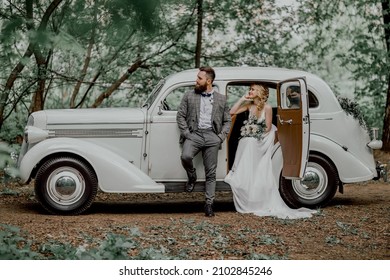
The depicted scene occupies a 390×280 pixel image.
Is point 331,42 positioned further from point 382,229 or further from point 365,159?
point 382,229

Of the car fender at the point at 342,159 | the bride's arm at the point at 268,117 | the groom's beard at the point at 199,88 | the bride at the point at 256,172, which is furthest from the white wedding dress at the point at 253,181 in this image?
the groom's beard at the point at 199,88

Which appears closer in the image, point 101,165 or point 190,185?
point 101,165

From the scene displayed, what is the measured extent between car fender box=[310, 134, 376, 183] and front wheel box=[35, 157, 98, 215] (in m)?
2.62

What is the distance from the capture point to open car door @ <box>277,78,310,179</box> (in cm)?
704

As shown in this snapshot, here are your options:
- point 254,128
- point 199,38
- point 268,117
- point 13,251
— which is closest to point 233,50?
point 199,38

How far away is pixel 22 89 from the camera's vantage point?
11164 mm

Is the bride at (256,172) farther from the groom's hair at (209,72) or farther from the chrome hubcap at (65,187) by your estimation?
the chrome hubcap at (65,187)

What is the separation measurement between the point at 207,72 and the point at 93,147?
1.54 metres

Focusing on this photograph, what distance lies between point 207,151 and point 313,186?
4.69 feet

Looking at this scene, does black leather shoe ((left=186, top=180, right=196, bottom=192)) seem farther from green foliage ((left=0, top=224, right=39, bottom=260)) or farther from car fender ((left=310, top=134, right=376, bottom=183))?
green foliage ((left=0, top=224, right=39, bottom=260))

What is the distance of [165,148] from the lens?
7566 millimetres

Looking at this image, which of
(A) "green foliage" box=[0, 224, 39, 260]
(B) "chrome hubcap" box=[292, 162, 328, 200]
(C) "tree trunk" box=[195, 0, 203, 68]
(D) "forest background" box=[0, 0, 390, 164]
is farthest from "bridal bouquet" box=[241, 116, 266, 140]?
(C) "tree trunk" box=[195, 0, 203, 68]

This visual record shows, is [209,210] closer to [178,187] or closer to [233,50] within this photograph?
[178,187]

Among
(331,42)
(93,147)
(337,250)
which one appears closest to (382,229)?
(337,250)
